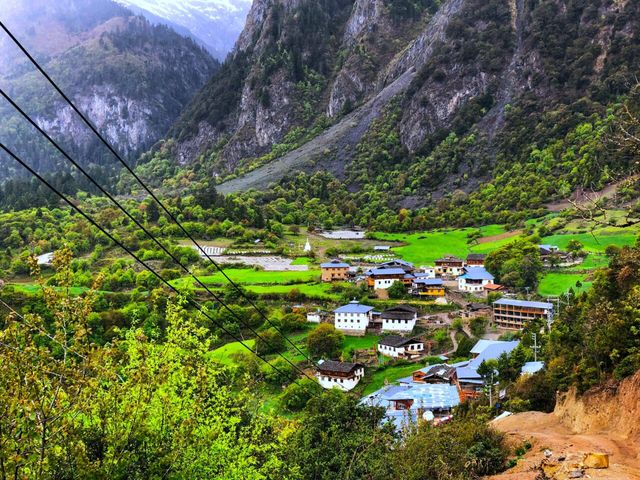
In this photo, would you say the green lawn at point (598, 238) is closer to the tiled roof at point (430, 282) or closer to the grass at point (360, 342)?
the tiled roof at point (430, 282)

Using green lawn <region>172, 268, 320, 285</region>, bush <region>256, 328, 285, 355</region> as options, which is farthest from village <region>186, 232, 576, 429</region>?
bush <region>256, 328, 285, 355</region>

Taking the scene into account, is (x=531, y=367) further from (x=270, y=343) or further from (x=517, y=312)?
A: (x=270, y=343)

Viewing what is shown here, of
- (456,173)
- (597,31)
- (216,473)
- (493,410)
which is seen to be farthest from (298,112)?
(216,473)

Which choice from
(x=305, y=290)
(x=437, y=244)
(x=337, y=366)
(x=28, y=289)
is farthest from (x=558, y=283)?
(x=28, y=289)

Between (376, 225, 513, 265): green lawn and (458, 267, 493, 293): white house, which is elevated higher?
(458, 267, 493, 293): white house

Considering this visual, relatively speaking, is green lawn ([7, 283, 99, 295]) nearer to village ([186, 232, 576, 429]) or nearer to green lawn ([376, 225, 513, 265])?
village ([186, 232, 576, 429])

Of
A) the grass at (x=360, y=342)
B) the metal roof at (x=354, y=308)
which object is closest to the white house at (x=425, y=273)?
the metal roof at (x=354, y=308)

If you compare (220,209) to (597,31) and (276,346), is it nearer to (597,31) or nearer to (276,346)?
(276,346)
